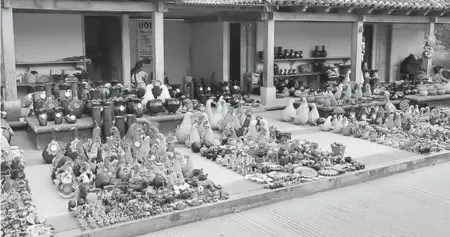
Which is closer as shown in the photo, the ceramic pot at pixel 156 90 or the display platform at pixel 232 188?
the display platform at pixel 232 188

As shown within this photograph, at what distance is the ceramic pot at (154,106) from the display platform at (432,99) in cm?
722

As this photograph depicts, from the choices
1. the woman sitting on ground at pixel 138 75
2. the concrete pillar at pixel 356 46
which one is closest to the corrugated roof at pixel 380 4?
the concrete pillar at pixel 356 46

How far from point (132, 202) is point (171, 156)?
174 centimetres

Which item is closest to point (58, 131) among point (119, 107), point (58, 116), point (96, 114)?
point (58, 116)

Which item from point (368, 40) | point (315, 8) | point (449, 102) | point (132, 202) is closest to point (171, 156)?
point (132, 202)

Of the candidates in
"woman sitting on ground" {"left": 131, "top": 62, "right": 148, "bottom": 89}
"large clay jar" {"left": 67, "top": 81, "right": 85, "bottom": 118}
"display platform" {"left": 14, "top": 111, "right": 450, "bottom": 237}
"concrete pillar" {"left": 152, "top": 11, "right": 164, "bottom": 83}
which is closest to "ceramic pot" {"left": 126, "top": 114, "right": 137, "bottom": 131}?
"display platform" {"left": 14, "top": 111, "right": 450, "bottom": 237}

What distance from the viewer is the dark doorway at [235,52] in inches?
627

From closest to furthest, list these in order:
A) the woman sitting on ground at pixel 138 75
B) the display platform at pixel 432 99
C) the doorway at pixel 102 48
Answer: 1. the woman sitting on ground at pixel 138 75
2. the display platform at pixel 432 99
3. the doorway at pixel 102 48

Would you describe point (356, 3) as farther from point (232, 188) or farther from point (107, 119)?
point (232, 188)

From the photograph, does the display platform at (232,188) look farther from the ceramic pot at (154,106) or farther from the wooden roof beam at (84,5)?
the wooden roof beam at (84,5)

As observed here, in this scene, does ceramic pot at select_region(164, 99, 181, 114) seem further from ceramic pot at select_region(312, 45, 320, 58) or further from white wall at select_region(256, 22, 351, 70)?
ceramic pot at select_region(312, 45, 320, 58)

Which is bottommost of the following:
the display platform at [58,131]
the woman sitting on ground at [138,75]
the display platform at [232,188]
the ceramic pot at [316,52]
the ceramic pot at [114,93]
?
the display platform at [232,188]

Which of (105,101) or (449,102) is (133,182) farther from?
(449,102)

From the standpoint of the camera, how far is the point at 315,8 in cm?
1452
